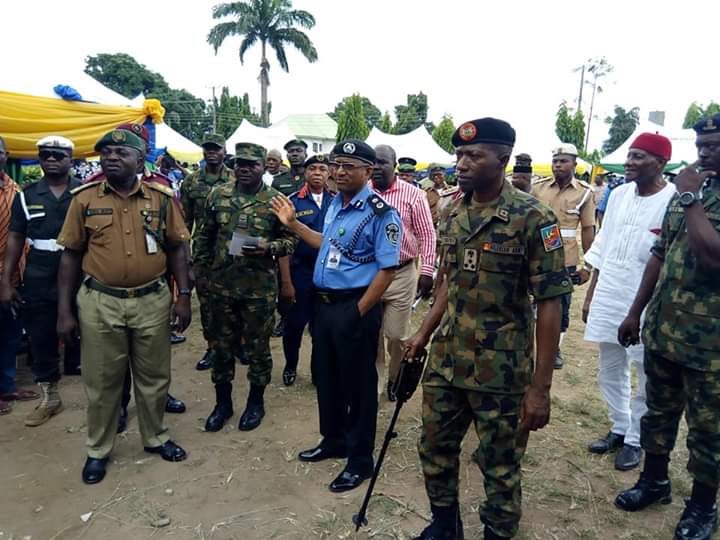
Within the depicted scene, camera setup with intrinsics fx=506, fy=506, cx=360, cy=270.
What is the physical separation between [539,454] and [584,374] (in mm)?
2015

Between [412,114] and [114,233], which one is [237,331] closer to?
[114,233]

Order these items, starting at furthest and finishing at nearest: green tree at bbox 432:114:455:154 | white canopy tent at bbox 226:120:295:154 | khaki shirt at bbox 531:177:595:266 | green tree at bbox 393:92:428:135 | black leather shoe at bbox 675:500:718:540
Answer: green tree at bbox 393:92:428:135 → green tree at bbox 432:114:455:154 → white canopy tent at bbox 226:120:295:154 → khaki shirt at bbox 531:177:595:266 → black leather shoe at bbox 675:500:718:540

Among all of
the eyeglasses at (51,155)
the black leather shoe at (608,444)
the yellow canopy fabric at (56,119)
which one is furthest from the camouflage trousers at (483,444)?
the yellow canopy fabric at (56,119)

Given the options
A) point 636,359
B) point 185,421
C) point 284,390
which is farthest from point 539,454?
point 185,421

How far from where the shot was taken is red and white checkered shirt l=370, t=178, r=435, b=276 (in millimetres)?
4375

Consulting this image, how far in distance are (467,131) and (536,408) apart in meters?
1.25

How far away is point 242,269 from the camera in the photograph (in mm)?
3830

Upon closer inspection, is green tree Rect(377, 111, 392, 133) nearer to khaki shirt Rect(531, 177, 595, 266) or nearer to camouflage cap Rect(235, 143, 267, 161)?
khaki shirt Rect(531, 177, 595, 266)

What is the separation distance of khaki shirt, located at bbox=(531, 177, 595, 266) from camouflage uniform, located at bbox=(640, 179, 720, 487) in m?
2.46

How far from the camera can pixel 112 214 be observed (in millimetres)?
3180

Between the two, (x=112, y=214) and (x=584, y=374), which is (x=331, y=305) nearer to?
(x=112, y=214)

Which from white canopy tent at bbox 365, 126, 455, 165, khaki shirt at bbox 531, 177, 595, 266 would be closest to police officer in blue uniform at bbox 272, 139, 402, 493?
khaki shirt at bbox 531, 177, 595, 266

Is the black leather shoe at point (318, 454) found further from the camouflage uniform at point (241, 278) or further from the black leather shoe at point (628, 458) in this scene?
the black leather shoe at point (628, 458)

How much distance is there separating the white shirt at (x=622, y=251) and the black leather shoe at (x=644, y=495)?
3.03ft
